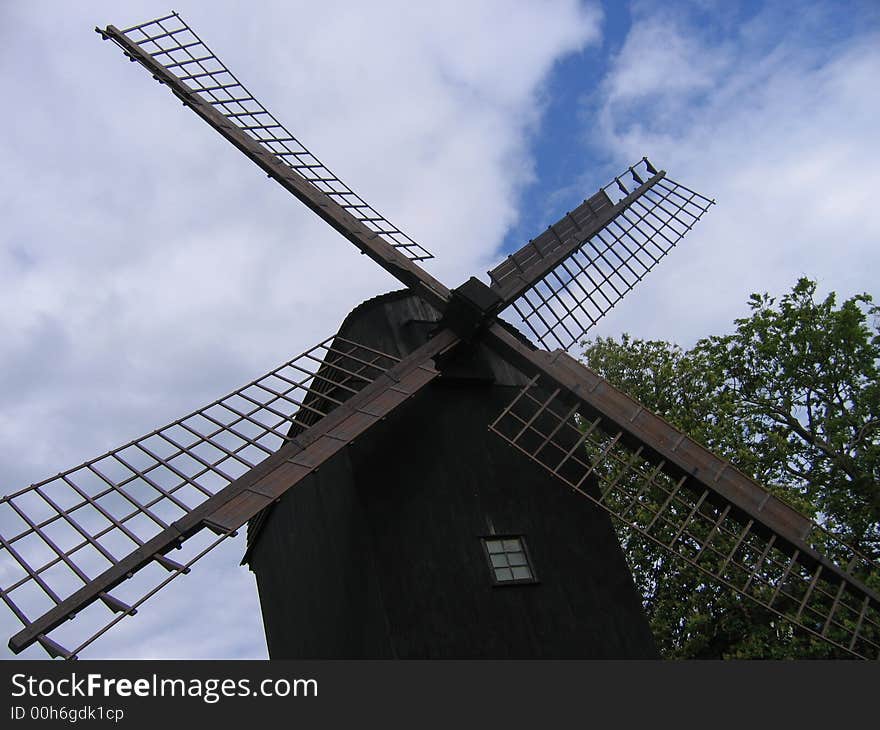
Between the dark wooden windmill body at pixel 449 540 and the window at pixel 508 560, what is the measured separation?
0.03 metres

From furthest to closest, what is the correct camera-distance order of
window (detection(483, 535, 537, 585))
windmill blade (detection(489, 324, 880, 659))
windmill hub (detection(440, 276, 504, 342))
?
1. windmill hub (detection(440, 276, 504, 342))
2. window (detection(483, 535, 537, 585))
3. windmill blade (detection(489, 324, 880, 659))

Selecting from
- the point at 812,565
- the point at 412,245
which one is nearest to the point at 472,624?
the point at 812,565

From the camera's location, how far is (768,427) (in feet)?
52.1

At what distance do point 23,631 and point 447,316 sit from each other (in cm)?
524

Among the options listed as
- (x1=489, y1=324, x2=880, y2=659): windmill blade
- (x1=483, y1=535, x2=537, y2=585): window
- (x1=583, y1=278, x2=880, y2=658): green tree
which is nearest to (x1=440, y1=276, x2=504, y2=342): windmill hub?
(x1=489, y1=324, x2=880, y2=659): windmill blade

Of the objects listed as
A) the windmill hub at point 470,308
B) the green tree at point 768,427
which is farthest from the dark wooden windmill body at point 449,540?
the green tree at point 768,427

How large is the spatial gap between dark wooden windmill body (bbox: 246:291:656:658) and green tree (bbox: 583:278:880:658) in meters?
6.37

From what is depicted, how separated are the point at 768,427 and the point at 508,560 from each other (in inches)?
387

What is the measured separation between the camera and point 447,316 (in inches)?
355

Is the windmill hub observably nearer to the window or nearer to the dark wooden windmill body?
the dark wooden windmill body

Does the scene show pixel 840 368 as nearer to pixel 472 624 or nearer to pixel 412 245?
pixel 412 245

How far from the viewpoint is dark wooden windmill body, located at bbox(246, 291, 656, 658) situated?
297 inches

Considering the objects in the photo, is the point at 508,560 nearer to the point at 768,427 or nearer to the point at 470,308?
the point at 470,308

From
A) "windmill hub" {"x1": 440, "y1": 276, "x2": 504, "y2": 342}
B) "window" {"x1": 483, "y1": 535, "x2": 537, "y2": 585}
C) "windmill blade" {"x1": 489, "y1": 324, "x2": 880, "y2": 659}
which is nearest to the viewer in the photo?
"windmill blade" {"x1": 489, "y1": 324, "x2": 880, "y2": 659}
